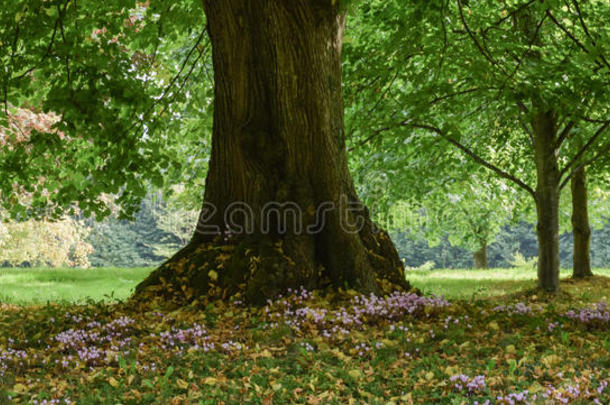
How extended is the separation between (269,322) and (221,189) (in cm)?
224

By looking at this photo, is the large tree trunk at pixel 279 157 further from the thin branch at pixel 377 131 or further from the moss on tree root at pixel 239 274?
the thin branch at pixel 377 131

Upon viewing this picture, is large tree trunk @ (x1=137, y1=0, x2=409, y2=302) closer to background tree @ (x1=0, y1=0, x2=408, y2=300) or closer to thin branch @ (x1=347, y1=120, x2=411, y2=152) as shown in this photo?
background tree @ (x1=0, y1=0, x2=408, y2=300)

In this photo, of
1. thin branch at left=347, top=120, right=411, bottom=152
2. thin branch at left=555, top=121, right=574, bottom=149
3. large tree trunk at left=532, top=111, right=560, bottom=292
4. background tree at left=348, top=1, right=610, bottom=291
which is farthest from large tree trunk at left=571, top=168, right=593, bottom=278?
thin branch at left=347, top=120, right=411, bottom=152

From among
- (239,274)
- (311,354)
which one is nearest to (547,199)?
(239,274)

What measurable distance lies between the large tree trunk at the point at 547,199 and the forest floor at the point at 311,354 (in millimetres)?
5224

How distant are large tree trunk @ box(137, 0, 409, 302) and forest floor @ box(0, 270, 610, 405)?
440 mm

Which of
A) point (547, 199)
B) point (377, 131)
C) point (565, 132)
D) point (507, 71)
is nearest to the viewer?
point (507, 71)

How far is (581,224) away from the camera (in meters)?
14.3

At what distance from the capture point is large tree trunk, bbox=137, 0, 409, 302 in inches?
243

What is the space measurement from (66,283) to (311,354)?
1171cm

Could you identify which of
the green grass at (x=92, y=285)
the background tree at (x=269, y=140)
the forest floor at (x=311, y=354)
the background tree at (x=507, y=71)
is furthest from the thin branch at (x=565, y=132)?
the forest floor at (x=311, y=354)

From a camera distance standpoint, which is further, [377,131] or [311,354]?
[377,131]

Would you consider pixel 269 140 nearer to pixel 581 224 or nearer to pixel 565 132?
pixel 565 132

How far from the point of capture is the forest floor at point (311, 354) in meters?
3.54
